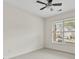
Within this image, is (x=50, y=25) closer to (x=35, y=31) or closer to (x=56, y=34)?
(x=56, y=34)

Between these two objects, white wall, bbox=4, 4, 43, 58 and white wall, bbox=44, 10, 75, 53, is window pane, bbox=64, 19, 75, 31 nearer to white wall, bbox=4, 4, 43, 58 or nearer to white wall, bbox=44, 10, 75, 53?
white wall, bbox=44, 10, 75, 53

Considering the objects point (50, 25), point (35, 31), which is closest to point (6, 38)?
point (35, 31)

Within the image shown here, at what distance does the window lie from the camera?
507cm

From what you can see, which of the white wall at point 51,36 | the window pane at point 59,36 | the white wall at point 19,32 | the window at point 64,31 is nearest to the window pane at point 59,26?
the window at point 64,31

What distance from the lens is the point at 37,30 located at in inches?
244

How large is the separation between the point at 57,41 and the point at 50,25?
57.4 inches

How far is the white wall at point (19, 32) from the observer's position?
4.31 m

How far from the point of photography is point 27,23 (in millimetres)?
5375

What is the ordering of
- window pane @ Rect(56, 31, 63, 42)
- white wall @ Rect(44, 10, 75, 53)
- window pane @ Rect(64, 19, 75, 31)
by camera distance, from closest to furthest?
white wall @ Rect(44, 10, 75, 53)
window pane @ Rect(64, 19, 75, 31)
window pane @ Rect(56, 31, 63, 42)

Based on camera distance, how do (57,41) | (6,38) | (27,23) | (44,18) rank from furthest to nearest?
(44,18) → (57,41) → (27,23) → (6,38)

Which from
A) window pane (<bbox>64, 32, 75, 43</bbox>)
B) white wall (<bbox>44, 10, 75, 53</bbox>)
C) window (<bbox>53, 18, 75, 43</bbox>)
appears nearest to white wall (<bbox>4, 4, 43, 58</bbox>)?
white wall (<bbox>44, 10, 75, 53</bbox>)

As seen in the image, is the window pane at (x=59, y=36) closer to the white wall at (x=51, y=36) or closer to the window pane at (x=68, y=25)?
the white wall at (x=51, y=36)

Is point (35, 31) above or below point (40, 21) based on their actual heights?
below

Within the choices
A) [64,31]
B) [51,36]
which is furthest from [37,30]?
[64,31]
